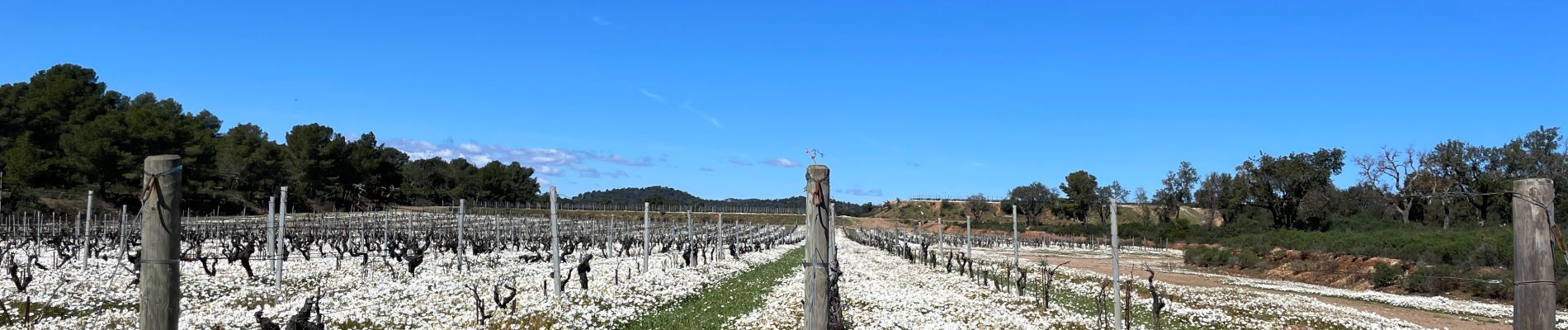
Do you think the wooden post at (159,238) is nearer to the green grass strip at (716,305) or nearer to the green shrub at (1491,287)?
the green grass strip at (716,305)

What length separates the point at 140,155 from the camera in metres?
62.0

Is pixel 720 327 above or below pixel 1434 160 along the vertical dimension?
below

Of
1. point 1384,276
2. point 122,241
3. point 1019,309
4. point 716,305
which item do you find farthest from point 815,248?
point 1384,276

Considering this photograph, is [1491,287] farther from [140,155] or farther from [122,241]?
[140,155]

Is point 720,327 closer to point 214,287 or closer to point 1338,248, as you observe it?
point 214,287

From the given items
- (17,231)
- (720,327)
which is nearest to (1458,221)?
(720,327)

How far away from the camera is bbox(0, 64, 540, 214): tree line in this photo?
6009 cm

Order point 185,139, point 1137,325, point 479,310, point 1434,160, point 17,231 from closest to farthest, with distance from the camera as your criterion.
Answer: point 479,310 < point 1137,325 < point 17,231 < point 185,139 < point 1434,160

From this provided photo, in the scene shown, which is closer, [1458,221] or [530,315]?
[530,315]

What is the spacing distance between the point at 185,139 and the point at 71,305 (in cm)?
5612

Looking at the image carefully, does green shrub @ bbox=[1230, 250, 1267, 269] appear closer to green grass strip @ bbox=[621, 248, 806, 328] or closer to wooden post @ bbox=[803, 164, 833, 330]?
green grass strip @ bbox=[621, 248, 806, 328]

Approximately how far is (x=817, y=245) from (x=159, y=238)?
4290 mm

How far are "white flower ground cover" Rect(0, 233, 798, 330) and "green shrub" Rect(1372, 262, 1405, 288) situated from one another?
24.7 m

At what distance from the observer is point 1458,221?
75812 mm
